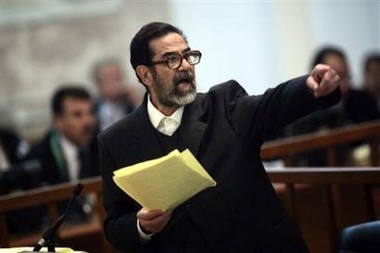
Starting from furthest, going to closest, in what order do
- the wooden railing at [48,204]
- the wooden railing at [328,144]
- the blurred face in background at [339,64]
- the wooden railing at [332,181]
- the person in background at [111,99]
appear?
1. the person in background at [111,99]
2. the blurred face in background at [339,64]
3. the wooden railing at [328,144]
4. the wooden railing at [48,204]
5. the wooden railing at [332,181]

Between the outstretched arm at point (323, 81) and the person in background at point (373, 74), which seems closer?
the outstretched arm at point (323, 81)

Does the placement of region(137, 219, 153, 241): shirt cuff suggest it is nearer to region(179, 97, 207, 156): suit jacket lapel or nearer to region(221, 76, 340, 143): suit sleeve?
region(179, 97, 207, 156): suit jacket lapel

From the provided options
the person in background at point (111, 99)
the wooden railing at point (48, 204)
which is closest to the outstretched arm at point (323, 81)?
the wooden railing at point (48, 204)

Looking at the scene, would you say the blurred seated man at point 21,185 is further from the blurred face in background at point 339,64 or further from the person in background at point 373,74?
the person in background at point 373,74

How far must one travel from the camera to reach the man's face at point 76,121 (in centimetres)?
548

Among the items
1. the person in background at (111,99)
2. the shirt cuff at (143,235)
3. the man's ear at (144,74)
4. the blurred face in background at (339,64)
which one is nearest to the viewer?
the shirt cuff at (143,235)

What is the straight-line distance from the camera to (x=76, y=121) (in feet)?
18.1

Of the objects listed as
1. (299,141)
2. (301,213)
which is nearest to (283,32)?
(299,141)

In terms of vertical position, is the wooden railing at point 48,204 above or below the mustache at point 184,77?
below

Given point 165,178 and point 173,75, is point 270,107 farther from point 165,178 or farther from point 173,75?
point 165,178

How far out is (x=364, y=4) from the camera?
9.44m

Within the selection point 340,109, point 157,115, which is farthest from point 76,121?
point 157,115

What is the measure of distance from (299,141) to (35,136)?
3.80 m

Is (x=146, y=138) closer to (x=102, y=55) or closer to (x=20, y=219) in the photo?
(x=20, y=219)
